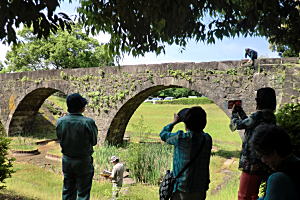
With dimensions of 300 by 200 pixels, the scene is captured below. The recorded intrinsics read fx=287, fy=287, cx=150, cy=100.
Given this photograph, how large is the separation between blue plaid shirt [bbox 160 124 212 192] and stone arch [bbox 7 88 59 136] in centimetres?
1169

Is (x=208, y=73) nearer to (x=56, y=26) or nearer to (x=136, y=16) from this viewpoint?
(x=136, y=16)

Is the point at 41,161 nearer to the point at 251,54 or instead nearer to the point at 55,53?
the point at 251,54

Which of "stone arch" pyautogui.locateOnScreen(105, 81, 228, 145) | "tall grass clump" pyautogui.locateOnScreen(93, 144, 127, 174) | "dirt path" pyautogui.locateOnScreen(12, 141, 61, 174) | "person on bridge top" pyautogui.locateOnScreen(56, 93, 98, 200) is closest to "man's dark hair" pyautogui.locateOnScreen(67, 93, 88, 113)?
"person on bridge top" pyautogui.locateOnScreen(56, 93, 98, 200)

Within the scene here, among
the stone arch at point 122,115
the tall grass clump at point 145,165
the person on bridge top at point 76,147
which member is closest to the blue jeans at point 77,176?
the person on bridge top at point 76,147

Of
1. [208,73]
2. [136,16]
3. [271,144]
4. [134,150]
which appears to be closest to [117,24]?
[136,16]

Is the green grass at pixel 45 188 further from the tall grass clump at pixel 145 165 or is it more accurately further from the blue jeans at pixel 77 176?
the blue jeans at pixel 77 176

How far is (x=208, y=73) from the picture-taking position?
28.6ft

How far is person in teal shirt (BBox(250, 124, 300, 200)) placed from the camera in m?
1.44

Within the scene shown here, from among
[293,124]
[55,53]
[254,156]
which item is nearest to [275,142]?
[254,156]

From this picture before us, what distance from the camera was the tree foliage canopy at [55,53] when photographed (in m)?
26.5

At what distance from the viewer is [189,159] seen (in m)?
2.37

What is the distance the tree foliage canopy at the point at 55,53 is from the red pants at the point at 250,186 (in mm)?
24705

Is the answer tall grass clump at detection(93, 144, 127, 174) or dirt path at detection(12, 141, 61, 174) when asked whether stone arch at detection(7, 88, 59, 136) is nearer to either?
dirt path at detection(12, 141, 61, 174)

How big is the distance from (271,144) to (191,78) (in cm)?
751
